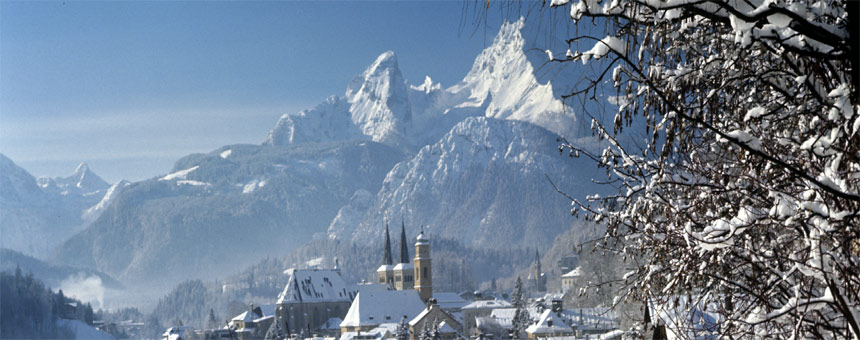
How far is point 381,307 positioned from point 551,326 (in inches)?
1536

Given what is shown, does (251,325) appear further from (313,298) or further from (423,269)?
(423,269)

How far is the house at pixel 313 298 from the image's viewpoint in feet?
416

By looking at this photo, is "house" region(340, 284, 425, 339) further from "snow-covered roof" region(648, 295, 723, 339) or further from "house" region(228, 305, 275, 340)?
"snow-covered roof" region(648, 295, 723, 339)

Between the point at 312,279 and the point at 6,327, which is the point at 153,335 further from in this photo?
the point at 6,327

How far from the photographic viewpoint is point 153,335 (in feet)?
652

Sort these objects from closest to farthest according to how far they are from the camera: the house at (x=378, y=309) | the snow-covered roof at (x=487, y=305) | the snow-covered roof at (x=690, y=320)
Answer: the snow-covered roof at (x=690, y=320) < the house at (x=378, y=309) < the snow-covered roof at (x=487, y=305)

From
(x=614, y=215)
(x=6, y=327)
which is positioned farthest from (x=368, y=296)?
(x=614, y=215)

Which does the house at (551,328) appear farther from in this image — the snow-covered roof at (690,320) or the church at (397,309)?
the snow-covered roof at (690,320)

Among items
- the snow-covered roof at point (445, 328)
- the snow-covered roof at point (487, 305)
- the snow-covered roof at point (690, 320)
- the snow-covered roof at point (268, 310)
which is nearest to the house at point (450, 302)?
the snow-covered roof at point (487, 305)

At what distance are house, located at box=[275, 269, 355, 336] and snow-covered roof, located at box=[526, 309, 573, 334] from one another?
178ft

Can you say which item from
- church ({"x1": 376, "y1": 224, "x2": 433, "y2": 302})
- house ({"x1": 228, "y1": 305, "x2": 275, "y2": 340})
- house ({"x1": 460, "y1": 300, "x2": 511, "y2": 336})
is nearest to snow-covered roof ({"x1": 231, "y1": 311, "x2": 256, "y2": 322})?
house ({"x1": 228, "y1": 305, "x2": 275, "y2": 340})

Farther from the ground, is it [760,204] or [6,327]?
[6,327]

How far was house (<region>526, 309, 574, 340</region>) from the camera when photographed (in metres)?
72.6

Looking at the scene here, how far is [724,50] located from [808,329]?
2.03 meters
